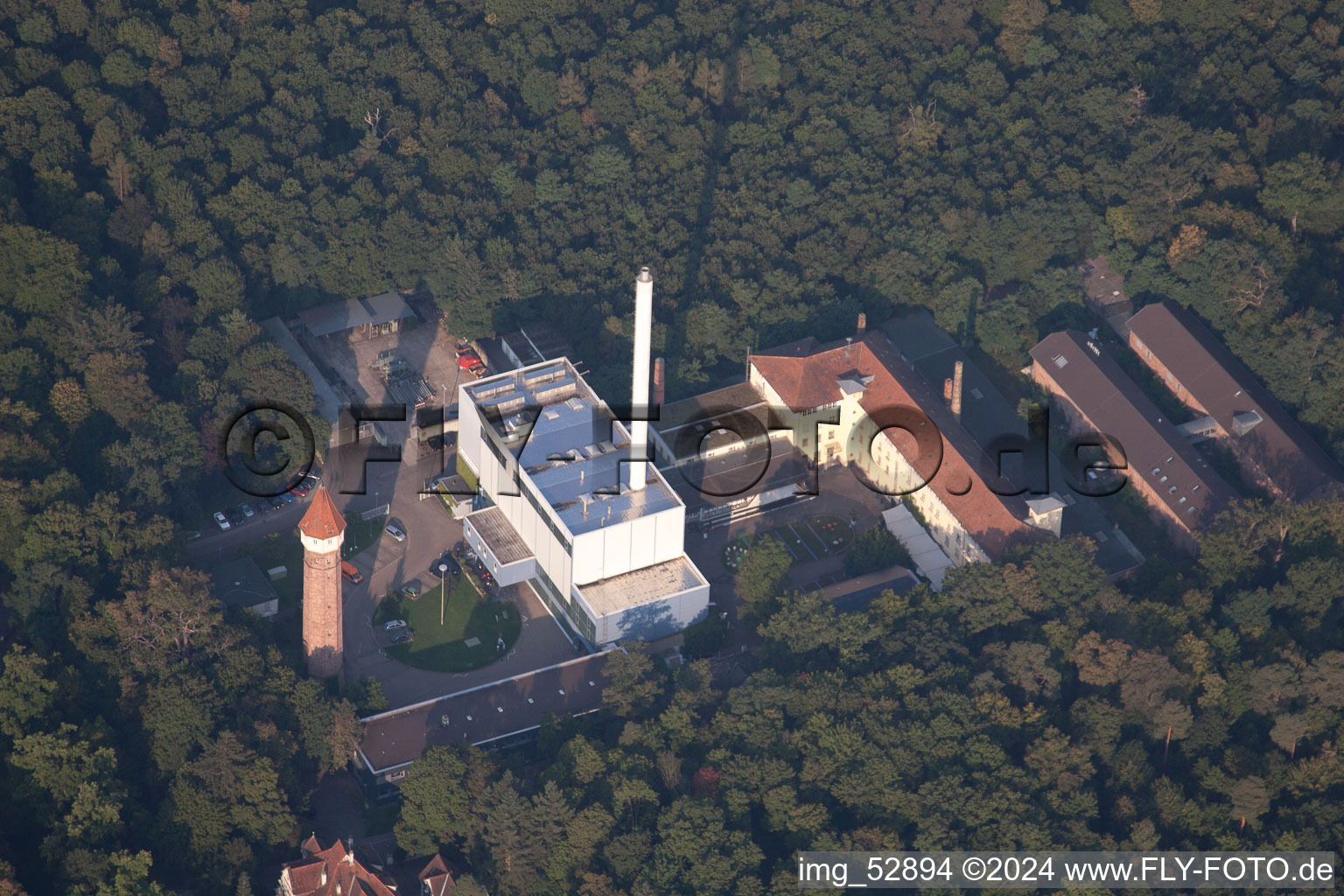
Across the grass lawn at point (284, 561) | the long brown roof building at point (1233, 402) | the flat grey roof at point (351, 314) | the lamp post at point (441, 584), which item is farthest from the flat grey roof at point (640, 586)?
the long brown roof building at point (1233, 402)

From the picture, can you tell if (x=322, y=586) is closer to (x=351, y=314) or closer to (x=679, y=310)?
(x=351, y=314)

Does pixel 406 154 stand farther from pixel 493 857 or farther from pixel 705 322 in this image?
pixel 493 857

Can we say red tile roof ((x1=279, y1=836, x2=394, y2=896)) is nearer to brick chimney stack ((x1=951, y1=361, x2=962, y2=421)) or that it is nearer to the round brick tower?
the round brick tower

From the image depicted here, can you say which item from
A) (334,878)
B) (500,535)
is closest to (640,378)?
(500,535)

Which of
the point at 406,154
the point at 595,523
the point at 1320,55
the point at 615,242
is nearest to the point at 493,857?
the point at 595,523

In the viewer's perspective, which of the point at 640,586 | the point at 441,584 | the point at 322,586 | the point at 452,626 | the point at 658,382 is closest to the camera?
the point at 322,586

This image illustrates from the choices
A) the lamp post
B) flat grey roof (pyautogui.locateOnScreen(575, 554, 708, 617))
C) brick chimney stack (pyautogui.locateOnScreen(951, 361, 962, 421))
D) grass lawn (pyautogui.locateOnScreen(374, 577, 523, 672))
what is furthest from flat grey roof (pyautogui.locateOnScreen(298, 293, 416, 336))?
brick chimney stack (pyautogui.locateOnScreen(951, 361, 962, 421))

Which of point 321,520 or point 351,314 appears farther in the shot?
point 351,314
